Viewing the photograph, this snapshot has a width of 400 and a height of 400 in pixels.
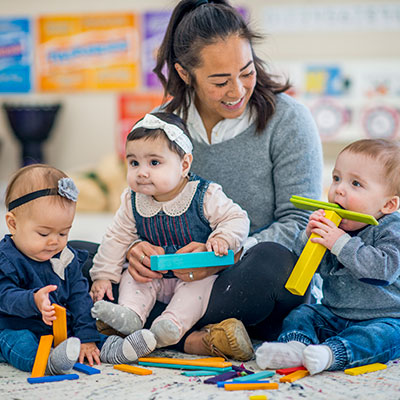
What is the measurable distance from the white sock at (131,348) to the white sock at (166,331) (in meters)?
0.03

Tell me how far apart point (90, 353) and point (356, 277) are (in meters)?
0.57

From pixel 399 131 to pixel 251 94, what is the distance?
8.26 feet

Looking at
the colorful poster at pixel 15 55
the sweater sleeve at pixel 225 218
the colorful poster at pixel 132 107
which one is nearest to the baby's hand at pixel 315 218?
the sweater sleeve at pixel 225 218

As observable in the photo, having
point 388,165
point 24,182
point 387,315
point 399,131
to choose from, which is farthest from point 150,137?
point 399,131

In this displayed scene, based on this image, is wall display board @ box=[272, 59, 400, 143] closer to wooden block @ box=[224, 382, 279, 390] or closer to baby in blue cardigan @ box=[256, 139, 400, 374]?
baby in blue cardigan @ box=[256, 139, 400, 374]

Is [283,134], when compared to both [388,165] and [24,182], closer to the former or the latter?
[388,165]

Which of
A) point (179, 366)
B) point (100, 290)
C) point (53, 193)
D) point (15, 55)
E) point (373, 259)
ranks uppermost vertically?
point (15, 55)

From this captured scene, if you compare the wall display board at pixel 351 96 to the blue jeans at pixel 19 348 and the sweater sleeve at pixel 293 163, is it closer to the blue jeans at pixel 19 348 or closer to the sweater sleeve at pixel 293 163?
the sweater sleeve at pixel 293 163

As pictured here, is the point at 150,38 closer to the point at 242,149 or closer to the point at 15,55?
the point at 15,55

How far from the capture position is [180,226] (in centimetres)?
141

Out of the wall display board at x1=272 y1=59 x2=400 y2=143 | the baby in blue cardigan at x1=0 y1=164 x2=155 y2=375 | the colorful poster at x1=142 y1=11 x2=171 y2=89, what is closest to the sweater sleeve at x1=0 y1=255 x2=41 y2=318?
the baby in blue cardigan at x1=0 y1=164 x2=155 y2=375

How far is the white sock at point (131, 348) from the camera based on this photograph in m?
1.25

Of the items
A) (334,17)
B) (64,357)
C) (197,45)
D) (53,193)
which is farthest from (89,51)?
(64,357)

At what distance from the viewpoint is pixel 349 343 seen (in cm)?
121
